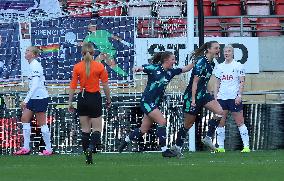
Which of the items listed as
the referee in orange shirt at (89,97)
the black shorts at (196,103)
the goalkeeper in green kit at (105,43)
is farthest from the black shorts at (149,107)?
the goalkeeper in green kit at (105,43)

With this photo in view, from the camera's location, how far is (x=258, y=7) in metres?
32.9

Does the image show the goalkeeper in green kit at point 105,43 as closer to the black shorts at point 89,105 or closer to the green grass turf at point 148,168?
the green grass turf at point 148,168

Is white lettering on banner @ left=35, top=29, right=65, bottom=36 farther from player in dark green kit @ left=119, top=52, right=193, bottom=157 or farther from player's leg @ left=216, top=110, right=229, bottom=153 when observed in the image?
player in dark green kit @ left=119, top=52, right=193, bottom=157

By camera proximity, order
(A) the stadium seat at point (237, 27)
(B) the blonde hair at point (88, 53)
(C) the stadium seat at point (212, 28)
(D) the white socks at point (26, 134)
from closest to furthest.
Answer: (B) the blonde hair at point (88, 53), (D) the white socks at point (26, 134), (C) the stadium seat at point (212, 28), (A) the stadium seat at point (237, 27)

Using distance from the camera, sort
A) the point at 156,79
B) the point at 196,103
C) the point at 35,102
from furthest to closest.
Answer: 1. the point at 35,102
2. the point at 196,103
3. the point at 156,79

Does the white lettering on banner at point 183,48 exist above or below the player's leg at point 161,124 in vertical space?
above

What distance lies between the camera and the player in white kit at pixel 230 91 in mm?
22766

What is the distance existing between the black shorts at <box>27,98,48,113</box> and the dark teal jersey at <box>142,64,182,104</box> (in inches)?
93.6

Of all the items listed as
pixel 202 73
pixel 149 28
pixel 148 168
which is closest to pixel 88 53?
pixel 148 168

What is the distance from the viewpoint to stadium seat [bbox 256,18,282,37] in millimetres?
31458

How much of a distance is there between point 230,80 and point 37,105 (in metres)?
3.75

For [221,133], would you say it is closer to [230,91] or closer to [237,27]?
[230,91]

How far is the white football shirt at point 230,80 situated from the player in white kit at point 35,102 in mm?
3398

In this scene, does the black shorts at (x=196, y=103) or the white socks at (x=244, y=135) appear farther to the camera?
the white socks at (x=244, y=135)
